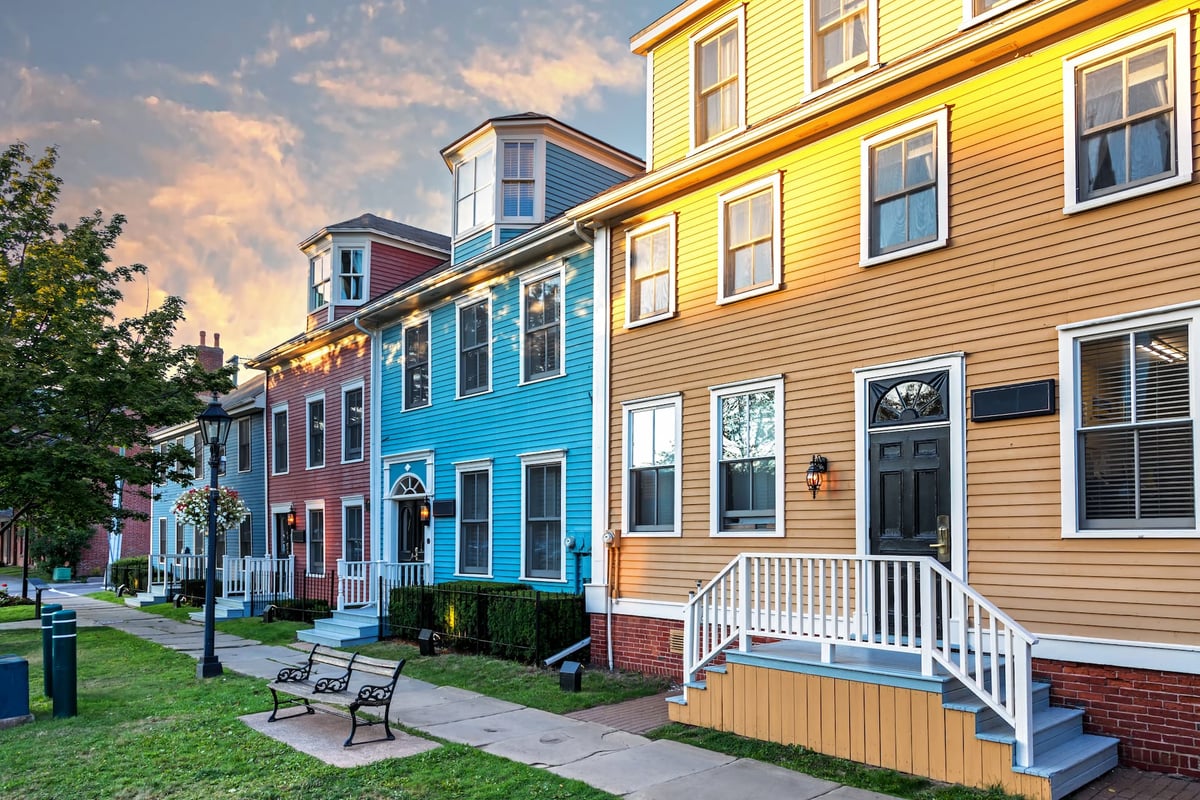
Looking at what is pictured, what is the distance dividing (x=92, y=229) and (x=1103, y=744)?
2103 centimetres

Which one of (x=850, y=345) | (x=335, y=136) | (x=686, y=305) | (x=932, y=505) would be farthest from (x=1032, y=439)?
(x=335, y=136)

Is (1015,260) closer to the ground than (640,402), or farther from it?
farther from it

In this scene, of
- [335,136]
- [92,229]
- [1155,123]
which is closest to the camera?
[1155,123]

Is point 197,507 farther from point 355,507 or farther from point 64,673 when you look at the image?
point 64,673

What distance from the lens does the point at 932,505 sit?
27.9ft

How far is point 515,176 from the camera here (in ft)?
52.6

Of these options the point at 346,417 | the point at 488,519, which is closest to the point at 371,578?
the point at 488,519

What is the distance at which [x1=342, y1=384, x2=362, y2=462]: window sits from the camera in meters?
20.0

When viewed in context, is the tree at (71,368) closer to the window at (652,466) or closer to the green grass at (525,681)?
the green grass at (525,681)

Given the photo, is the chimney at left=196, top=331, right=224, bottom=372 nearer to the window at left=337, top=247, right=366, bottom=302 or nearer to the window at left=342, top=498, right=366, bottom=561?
the window at left=337, top=247, right=366, bottom=302

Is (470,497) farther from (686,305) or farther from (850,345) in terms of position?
(850,345)

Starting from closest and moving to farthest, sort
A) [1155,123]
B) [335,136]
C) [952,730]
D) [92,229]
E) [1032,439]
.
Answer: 1. [952,730]
2. [1155,123]
3. [1032,439]
4. [92,229]
5. [335,136]

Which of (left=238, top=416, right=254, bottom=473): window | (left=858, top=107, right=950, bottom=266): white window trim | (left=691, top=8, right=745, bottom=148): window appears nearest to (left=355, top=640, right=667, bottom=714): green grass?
(left=858, top=107, right=950, bottom=266): white window trim

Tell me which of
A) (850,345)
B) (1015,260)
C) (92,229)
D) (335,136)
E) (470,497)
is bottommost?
(470,497)
